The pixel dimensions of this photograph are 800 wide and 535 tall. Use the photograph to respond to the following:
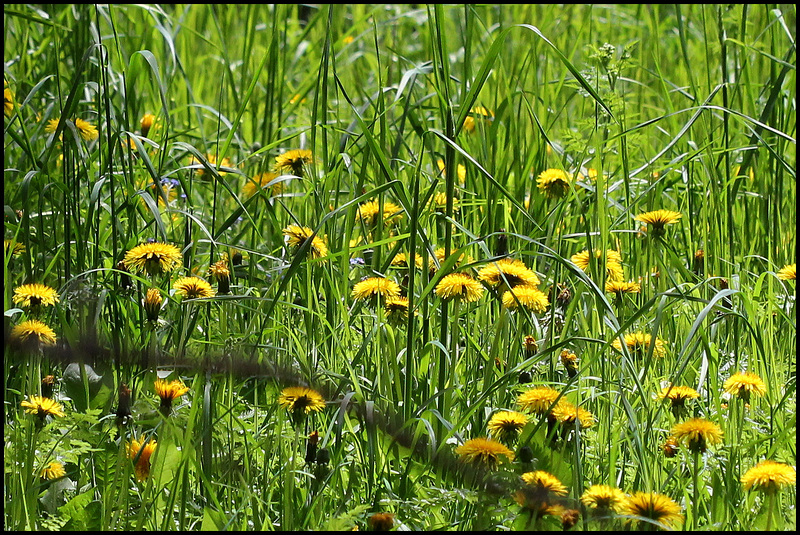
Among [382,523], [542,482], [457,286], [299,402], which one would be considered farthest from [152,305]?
[542,482]

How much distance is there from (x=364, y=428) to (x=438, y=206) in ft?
2.30

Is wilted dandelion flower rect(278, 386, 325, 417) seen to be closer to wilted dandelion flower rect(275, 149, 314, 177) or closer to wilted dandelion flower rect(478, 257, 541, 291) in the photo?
wilted dandelion flower rect(478, 257, 541, 291)

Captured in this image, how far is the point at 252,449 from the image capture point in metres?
1.32

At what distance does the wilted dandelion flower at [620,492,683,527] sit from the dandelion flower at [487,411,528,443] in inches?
9.0

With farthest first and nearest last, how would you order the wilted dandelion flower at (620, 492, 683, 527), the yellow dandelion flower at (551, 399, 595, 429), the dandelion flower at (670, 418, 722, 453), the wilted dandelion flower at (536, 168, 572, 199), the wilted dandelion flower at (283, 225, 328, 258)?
the wilted dandelion flower at (536, 168, 572, 199)
the wilted dandelion flower at (283, 225, 328, 258)
the yellow dandelion flower at (551, 399, 595, 429)
the dandelion flower at (670, 418, 722, 453)
the wilted dandelion flower at (620, 492, 683, 527)

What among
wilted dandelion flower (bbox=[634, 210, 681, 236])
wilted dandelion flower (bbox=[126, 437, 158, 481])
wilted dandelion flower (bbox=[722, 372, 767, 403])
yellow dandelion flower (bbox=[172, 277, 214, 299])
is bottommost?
wilted dandelion flower (bbox=[126, 437, 158, 481])

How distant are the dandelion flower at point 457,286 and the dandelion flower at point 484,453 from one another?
0.28 metres

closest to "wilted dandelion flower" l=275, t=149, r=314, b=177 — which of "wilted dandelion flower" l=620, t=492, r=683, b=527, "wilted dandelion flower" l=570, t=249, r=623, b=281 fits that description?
"wilted dandelion flower" l=570, t=249, r=623, b=281

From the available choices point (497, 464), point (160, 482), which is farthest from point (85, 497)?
point (497, 464)

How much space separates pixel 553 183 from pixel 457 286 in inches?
23.3

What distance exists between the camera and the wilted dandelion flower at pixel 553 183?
6.15 ft

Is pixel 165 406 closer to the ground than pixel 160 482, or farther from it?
farther from it

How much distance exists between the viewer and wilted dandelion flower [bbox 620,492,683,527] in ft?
3.49

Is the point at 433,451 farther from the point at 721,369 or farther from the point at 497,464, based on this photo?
the point at 721,369
